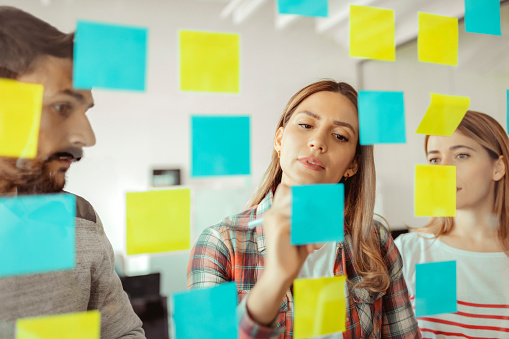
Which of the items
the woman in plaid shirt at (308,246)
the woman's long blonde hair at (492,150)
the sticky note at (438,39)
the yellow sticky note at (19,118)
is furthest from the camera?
the woman's long blonde hair at (492,150)

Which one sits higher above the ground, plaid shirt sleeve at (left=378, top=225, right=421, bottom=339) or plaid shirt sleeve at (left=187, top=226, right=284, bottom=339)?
plaid shirt sleeve at (left=187, top=226, right=284, bottom=339)

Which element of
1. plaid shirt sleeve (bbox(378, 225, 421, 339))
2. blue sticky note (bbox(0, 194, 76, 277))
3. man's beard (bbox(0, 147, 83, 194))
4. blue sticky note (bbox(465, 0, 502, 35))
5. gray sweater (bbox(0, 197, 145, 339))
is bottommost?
plaid shirt sleeve (bbox(378, 225, 421, 339))

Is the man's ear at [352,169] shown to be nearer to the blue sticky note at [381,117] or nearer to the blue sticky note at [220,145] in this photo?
the blue sticky note at [381,117]

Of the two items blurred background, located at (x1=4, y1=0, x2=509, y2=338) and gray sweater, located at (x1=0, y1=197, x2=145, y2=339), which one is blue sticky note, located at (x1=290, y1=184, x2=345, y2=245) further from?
gray sweater, located at (x1=0, y1=197, x2=145, y2=339)

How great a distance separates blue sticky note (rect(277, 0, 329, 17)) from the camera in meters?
0.80

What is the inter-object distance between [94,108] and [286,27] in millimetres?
417

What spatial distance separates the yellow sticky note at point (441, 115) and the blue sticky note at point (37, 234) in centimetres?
80

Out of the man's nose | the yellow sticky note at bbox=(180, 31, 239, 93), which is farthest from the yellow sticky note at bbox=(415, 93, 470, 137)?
the man's nose

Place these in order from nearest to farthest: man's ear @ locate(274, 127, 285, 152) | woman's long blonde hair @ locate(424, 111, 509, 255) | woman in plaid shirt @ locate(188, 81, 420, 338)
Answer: woman in plaid shirt @ locate(188, 81, 420, 338), man's ear @ locate(274, 127, 285, 152), woman's long blonde hair @ locate(424, 111, 509, 255)

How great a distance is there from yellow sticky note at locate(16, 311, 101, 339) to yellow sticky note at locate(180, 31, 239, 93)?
0.43 metres

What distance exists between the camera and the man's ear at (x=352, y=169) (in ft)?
2.88

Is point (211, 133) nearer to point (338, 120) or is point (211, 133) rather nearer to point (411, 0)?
point (338, 120)

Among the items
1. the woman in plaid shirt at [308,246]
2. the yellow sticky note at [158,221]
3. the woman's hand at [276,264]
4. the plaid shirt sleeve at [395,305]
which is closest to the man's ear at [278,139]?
the woman in plaid shirt at [308,246]

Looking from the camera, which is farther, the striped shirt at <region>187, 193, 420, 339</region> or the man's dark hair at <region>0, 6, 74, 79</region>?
the striped shirt at <region>187, 193, 420, 339</region>
